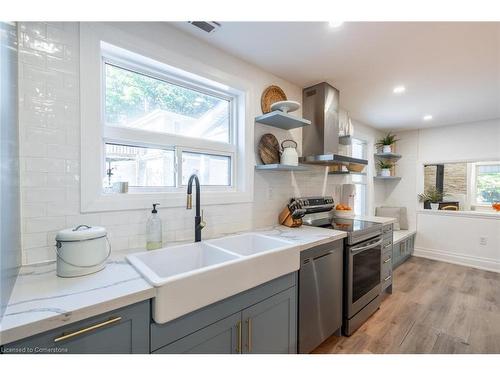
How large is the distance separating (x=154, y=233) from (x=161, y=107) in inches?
36.6

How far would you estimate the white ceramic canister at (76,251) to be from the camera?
976mm

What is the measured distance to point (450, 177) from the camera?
4.21 m

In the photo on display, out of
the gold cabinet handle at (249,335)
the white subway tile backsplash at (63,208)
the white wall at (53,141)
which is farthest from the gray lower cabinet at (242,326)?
the white subway tile backsplash at (63,208)

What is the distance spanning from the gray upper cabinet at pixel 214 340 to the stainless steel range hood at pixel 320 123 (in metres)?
1.75

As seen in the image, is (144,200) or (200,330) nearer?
(200,330)

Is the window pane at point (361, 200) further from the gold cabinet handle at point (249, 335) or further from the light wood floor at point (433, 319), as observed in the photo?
the gold cabinet handle at point (249, 335)

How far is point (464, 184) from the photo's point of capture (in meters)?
4.06

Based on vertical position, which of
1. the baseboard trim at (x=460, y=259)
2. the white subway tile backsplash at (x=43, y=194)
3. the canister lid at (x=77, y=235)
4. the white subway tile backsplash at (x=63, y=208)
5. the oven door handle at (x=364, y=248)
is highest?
the white subway tile backsplash at (x=43, y=194)

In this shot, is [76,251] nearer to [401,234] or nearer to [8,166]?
[8,166]

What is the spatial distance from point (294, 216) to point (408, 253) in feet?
10.6

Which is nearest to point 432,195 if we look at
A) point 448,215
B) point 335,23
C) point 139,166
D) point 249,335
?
point 448,215

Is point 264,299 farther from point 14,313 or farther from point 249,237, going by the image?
point 14,313

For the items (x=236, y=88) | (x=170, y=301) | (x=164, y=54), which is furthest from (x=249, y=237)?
(x=164, y=54)
